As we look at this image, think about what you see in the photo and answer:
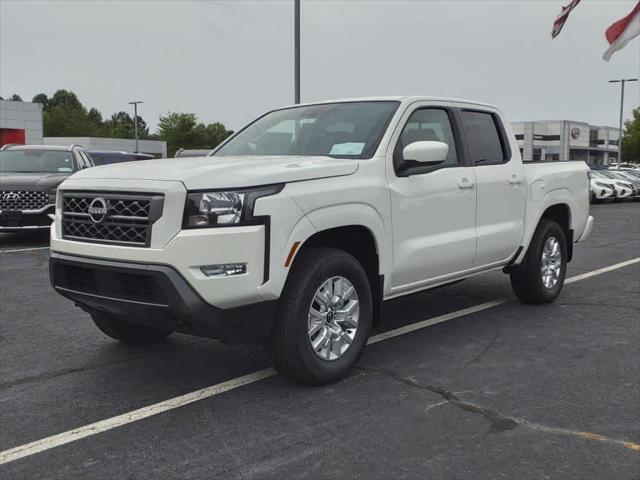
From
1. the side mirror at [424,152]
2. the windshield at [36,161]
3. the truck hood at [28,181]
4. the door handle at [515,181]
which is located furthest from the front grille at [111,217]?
the windshield at [36,161]

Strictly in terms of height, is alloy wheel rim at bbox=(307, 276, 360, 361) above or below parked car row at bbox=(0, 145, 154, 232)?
below

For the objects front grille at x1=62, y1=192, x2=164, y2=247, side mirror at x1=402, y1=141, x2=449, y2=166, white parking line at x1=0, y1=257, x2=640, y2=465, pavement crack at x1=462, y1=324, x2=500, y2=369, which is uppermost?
side mirror at x1=402, y1=141, x2=449, y2=166

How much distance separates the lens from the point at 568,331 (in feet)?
19.1

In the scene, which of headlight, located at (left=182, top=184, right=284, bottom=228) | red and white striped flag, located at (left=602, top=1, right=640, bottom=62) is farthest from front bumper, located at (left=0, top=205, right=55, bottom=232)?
red and white striped flag, located at (left=602, top=1, right=640, bottom=62)

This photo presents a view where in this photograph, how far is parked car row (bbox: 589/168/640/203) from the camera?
29344 mm

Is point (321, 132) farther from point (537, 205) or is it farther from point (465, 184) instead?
point (537, 205)

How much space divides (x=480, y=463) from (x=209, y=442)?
131 centimetres

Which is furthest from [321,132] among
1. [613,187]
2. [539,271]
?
[613,187]

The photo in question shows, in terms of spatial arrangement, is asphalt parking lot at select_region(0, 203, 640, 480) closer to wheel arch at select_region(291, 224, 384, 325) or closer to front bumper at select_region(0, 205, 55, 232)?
wheel arch at select_region(291, 224, 384, 325)

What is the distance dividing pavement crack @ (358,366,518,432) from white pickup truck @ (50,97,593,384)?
0.96 ft

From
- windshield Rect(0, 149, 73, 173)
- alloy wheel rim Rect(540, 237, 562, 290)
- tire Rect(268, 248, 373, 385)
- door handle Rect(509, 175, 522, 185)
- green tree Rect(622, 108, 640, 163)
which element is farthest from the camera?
green tree Rect(622, 108, 640, 163)

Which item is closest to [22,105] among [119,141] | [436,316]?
A: [119,141]

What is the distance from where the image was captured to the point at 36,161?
42.3 ft

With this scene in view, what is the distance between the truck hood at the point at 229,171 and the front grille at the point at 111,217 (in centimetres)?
13
